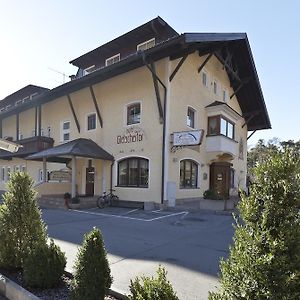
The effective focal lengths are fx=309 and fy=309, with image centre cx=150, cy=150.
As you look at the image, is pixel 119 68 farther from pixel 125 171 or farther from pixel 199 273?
pixel 199 273

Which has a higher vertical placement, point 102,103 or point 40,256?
point 102,103

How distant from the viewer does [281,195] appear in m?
2.29

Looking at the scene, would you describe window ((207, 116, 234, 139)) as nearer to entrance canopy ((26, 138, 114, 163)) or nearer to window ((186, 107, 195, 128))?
window ((186, 107, 195, 128))

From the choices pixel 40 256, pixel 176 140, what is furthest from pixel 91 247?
pixel 176 140

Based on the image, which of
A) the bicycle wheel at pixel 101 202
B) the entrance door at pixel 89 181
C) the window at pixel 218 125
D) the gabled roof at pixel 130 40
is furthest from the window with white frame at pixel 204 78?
the bicycle wheel at pixel 101 202

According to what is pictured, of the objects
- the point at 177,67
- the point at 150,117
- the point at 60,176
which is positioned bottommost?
the point at 60,176

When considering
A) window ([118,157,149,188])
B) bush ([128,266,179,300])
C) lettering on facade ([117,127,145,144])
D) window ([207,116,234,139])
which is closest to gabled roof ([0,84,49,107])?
lettering on facade ([117,127,145,144])

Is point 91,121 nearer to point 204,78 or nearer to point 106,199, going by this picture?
point 106,199

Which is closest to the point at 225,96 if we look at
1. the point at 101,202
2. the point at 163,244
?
the point at 101,202

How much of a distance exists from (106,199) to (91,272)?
14.5 metres

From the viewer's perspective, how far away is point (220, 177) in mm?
21547

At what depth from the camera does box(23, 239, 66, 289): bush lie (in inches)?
172

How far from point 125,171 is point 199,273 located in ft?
43.5

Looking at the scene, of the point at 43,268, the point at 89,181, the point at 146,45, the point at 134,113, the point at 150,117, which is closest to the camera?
the point at 43,268
